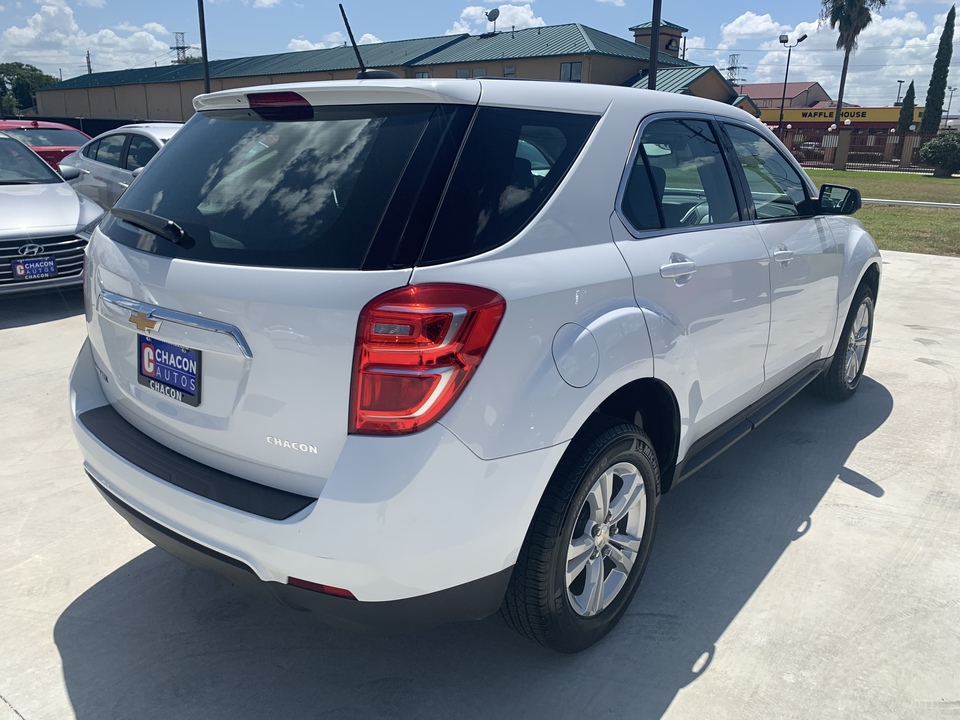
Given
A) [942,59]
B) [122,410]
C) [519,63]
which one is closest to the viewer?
[122,410]

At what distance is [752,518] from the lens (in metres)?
3.53

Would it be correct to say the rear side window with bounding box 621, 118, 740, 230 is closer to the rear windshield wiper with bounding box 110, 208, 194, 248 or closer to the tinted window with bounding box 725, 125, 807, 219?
the tinted window with bounding box 725, 125, 807, 219

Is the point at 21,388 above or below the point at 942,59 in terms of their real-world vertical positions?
below

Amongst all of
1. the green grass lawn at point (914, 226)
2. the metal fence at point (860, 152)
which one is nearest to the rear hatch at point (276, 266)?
the green grass lawn at point (914, 226)

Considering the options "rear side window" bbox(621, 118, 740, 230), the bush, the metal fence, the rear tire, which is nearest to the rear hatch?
"rear side window" bbox(621, 118, 740, 230)

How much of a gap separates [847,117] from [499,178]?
73280mm

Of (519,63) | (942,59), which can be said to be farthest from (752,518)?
(942,59)

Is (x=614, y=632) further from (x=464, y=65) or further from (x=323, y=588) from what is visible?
(x=464, y=65)

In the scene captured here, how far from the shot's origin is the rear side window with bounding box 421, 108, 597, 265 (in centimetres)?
202

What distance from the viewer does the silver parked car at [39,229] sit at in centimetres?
644

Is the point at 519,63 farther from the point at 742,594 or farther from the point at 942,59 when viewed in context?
the point at 742,594

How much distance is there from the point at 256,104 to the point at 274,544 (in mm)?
1368

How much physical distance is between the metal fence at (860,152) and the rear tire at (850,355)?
4353 cm

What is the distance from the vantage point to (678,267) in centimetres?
271
